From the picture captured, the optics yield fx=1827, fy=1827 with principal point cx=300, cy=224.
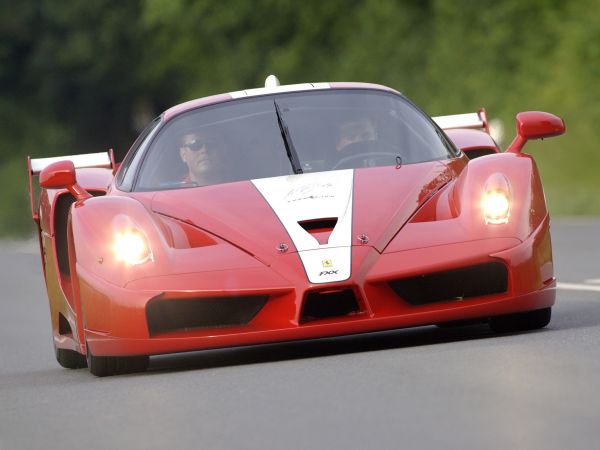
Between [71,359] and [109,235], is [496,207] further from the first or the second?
[71,359]

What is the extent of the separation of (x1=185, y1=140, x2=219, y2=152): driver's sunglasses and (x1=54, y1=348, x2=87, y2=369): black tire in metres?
1.27

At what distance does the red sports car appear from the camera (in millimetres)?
7789

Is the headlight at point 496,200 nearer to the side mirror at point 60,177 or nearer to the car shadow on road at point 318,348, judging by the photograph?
the car shadow on road at point 318,348

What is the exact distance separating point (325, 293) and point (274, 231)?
Result: 0.40m

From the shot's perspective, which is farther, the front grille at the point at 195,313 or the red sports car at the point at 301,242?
the front grille at the point at 195,313

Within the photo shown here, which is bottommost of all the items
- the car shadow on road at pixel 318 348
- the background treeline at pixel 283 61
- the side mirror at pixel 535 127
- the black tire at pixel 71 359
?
the background treeline at pixel 283 61

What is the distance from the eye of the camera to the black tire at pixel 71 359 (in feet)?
31.4

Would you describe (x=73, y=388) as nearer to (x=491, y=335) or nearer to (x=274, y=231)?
(x=274, y=231)

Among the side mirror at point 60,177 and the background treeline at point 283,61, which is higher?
the side mirror at point 60,177

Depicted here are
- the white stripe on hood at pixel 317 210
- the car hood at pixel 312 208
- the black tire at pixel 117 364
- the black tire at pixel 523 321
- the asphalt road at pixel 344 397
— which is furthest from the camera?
the black tire at pixel 523 321

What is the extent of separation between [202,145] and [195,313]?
4.77 ft

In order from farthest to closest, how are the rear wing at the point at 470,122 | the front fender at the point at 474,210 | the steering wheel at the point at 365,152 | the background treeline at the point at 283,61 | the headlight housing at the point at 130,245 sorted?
1. the background treeline at the point at 283,61
2. the rear wing at the point at 470,122
3. the steering wheel at the point at 365,152
4. the headlight housing at the point at 130,245
5. the front fender at the point at 474,210

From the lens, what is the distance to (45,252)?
10000mm

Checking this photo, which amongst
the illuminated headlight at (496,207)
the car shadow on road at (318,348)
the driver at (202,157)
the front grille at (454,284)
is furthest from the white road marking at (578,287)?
the front grille at (454,284)
